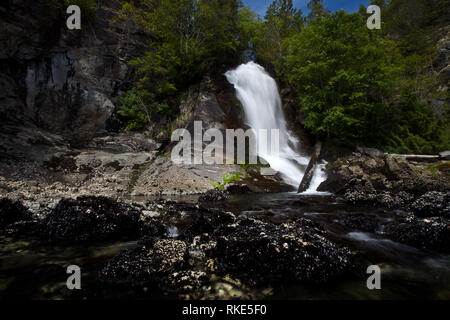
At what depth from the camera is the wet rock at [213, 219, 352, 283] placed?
9.59 ft

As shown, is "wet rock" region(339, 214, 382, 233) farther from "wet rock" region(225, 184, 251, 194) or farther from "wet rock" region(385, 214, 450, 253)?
"wet rock" region(225, 184, 251, 194)

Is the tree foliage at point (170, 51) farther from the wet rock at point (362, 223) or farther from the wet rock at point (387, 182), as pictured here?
the wet rock at point (362, 223)

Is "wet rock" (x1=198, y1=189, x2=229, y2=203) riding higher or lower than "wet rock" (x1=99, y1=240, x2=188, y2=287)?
lower

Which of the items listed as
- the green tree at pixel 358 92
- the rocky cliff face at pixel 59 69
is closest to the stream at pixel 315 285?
the green tree at pixel 358 92

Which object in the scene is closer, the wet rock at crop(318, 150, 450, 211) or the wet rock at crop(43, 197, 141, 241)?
the wet rock at crop(43, 197, 141, 241)

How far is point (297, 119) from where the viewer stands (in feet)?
71.9

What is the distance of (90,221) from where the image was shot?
15.2 ft

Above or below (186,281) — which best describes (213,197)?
below

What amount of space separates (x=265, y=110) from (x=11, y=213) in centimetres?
1980

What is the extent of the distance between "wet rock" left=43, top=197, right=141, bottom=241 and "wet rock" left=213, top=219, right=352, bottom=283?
102 inches

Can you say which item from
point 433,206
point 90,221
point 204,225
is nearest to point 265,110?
point 433,206

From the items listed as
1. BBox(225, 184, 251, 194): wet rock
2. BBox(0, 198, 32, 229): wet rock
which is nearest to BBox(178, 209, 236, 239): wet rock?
BBox(0, 198, 32, 229): wet rock

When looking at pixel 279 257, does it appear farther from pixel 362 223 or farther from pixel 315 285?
pixel 362 223
